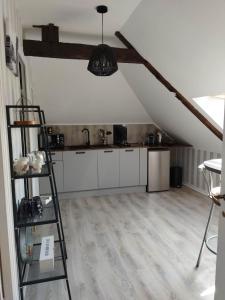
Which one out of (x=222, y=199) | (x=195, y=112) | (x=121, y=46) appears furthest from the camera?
(x=121, y=46)

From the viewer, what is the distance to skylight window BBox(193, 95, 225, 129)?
3.16m

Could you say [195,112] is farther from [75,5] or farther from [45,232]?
[45,232]

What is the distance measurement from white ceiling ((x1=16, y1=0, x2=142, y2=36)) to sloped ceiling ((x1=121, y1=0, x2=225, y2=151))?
15 cm

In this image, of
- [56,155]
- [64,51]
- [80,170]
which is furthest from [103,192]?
[64,51]

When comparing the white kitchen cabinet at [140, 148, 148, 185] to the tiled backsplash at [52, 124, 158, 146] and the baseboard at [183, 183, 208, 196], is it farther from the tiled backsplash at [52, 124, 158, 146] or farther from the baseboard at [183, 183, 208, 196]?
the baseboard at [183, 183, 208, 196]

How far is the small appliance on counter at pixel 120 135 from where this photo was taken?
4.77m

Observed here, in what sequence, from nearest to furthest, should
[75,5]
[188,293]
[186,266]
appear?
[188,293] → [186,266] → [75,5]

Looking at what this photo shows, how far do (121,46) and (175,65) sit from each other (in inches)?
44.9

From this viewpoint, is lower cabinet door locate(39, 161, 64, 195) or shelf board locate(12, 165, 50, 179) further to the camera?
lower cabinet door locate(39, 161, 64, 195)

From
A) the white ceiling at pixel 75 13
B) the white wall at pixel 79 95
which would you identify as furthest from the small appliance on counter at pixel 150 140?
the white ceiling at pixel 75 13

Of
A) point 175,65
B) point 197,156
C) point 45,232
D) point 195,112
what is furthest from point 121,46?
point 45,232

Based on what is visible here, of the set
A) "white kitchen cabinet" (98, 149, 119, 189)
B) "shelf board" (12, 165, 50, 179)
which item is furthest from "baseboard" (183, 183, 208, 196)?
"shelf board" (12, 165, 50, 179)

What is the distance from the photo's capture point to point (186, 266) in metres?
2.30

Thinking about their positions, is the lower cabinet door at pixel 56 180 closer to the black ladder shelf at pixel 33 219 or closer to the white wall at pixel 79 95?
the white wall at pixel 79 95
